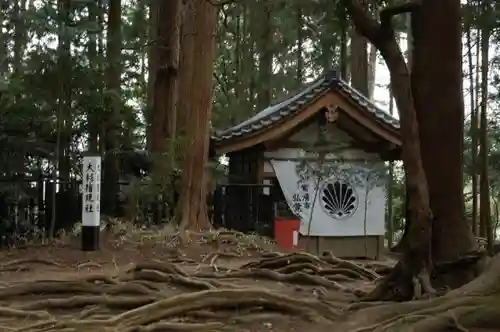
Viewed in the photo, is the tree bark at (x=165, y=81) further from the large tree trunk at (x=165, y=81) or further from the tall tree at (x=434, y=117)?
the tall tree at (x=434, y=117)

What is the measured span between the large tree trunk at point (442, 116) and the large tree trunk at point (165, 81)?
8745 millimetres

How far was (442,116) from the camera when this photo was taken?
18.8ft

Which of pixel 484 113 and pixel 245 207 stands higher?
pixel 484 113

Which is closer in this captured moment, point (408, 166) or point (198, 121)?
point (408, 166)

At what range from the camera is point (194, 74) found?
40.2 feet

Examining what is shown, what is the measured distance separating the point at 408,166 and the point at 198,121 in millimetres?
7532

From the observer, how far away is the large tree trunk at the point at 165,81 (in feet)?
46.0

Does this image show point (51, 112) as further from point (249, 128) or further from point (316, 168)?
point (316, 168)

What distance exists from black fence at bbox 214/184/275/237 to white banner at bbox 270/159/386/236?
459 millimetres

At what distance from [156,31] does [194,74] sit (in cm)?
336

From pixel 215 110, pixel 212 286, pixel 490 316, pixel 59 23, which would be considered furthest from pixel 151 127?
pixel 490 316

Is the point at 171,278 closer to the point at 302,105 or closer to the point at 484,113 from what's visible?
the point at 484,113

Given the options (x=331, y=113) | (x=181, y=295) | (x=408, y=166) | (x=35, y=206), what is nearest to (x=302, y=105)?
(x=331, y=113)

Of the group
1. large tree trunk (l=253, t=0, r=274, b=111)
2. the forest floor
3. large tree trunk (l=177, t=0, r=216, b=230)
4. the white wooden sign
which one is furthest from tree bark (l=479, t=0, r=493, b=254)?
large tree trunk (l=253, t=0, r=274, b=111)
